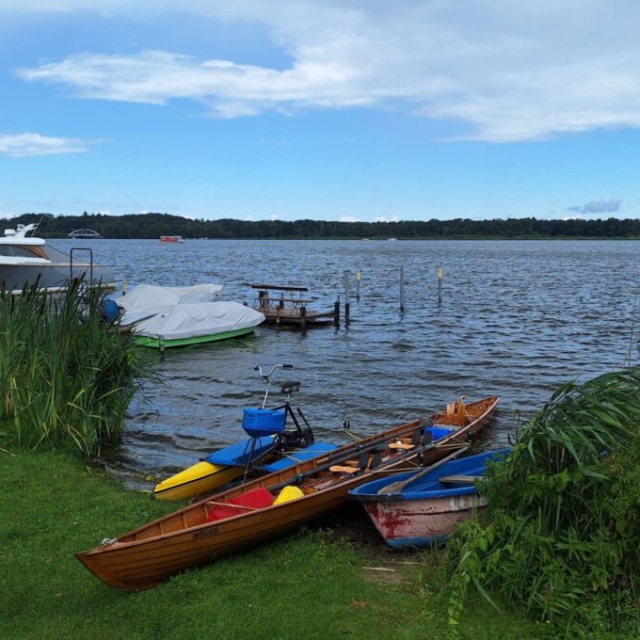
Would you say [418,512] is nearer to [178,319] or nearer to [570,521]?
[570,521]

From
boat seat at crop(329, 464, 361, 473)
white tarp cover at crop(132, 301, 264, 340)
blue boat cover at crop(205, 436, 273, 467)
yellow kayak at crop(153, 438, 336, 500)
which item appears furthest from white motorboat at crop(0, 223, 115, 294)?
boat seat at crop(329, 464, 361, 473)

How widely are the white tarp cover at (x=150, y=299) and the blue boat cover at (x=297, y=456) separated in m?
15.8

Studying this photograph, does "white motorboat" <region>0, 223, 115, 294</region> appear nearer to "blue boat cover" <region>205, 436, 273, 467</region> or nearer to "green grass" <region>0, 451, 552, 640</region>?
"blue boat cover" <region>205, 436, 273, 467</region>

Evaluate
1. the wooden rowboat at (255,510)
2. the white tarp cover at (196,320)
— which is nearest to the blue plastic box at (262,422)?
the wooden rowboat at (255,510)

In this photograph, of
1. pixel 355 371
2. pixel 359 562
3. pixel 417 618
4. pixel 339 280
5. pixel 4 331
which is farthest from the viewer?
pixel 339 280

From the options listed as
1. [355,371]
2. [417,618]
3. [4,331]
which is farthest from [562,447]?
[355,371]

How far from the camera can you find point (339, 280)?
58.0 metres

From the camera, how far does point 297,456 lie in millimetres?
9641

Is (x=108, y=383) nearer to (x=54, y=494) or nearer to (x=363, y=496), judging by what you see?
(x=54, y=494)

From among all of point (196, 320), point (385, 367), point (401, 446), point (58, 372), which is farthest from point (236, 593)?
point (196, 320)

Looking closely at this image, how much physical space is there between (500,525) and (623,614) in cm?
106

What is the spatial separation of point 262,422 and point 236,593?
3.28 metres

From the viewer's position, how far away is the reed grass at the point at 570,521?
16.3 feet

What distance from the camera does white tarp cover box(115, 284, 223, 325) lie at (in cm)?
2494
